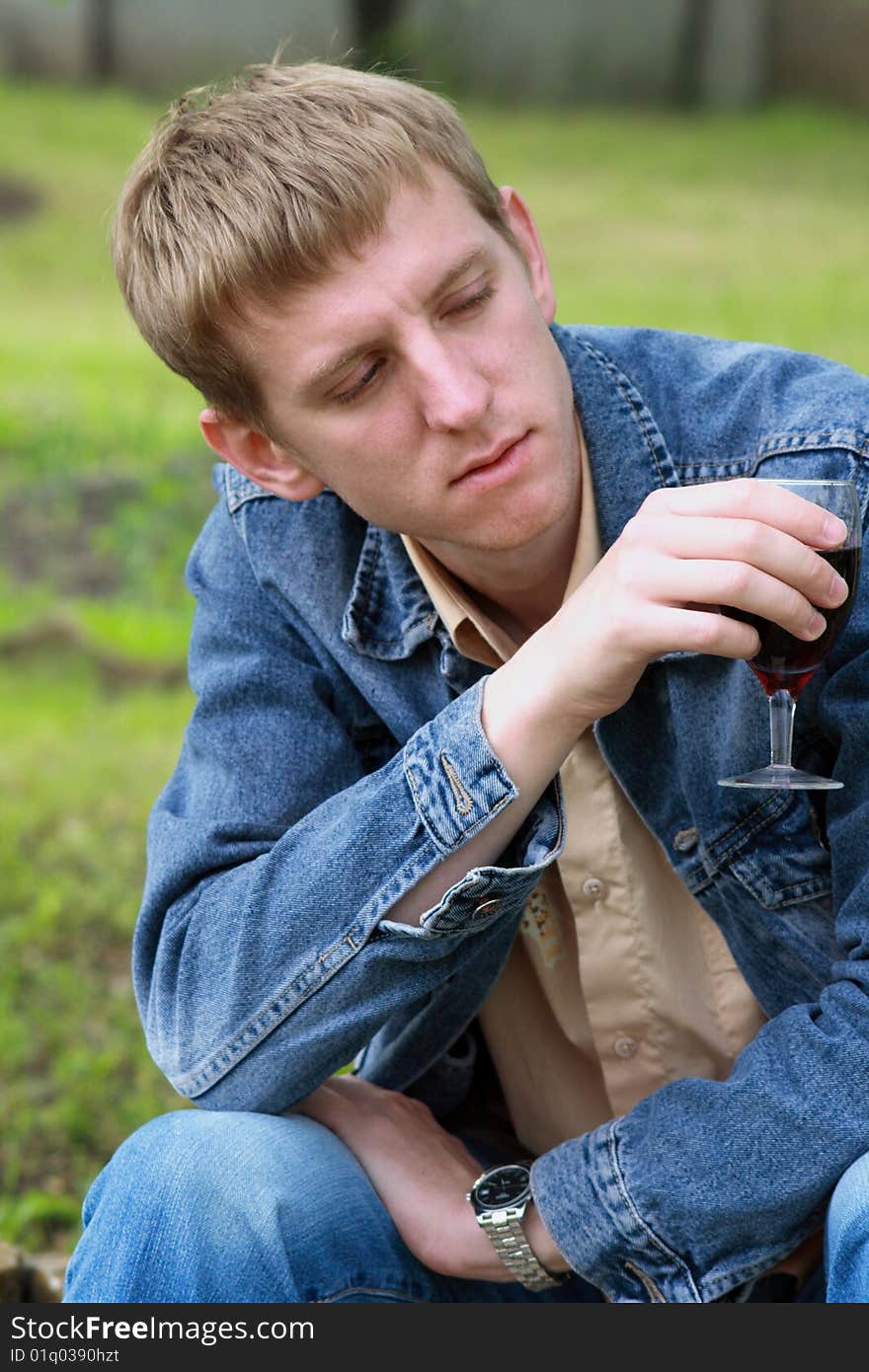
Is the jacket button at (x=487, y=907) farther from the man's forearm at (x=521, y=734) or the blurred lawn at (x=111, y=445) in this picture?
the blurred lawn at (x=111, y=445)

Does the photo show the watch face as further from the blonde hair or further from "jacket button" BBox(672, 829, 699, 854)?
the blonde hair

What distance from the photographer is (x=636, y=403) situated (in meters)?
1.97

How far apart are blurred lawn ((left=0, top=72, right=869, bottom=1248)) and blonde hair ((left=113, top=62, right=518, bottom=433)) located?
6.18 ft

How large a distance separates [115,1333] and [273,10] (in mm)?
7171

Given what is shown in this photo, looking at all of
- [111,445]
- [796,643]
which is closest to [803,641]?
[796,643]

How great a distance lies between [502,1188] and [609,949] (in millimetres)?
322

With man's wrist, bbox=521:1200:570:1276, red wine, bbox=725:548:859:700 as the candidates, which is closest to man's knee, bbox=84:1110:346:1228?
man's wrist, bbox=521:1200:570:1276

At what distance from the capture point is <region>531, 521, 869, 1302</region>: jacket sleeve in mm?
1612

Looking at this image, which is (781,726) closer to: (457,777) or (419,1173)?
(457,777)

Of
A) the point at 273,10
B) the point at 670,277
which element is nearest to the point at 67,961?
the point at 670,277

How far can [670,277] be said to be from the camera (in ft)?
22.4

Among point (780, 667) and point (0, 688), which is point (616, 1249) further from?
point (0, 688)

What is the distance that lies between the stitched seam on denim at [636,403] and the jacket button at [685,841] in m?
0.43

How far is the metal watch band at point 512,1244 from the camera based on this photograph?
1814mm
